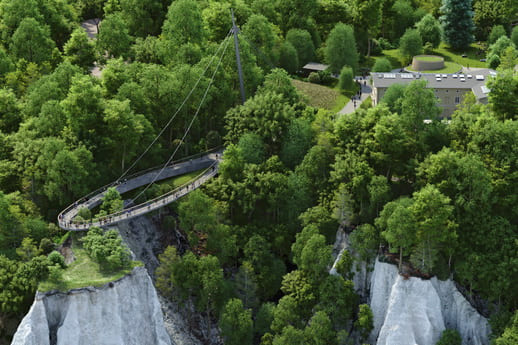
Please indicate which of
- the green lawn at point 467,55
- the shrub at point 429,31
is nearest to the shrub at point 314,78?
the shrub at point 429,31

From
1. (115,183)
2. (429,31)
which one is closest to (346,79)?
(429,31)

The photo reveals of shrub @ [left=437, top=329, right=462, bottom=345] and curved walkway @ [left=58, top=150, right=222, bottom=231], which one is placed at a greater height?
curved walkway @ [left=58, top=150, right=222, bottom=231]

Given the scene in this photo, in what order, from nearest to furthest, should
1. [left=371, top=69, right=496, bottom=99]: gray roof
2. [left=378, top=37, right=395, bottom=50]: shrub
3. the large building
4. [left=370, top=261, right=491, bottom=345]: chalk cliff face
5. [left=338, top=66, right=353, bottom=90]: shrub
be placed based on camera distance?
1. [left=370, top=261, right=491, bottom=345]: chalk cliff face
2. the large building
3. [left=371, top=69, right=496, bottom=99]: gray roof
4. [left=338, top=66, right=353, bottom=90]: shrub
5. [left=378, top=37, right=395, bottom=50]: shrub

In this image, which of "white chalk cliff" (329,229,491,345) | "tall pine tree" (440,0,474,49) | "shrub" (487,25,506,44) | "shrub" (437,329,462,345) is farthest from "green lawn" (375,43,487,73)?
"shrub" (437,329,462,345)

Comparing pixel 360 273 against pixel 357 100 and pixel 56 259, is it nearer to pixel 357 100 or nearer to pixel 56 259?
pixel 56 259

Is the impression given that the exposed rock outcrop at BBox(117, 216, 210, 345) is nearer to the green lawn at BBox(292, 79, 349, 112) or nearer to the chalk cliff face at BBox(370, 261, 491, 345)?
the chalk cliff face at BBox(370, 261, 491, 345)

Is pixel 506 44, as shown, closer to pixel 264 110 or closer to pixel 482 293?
pixel 264 110
